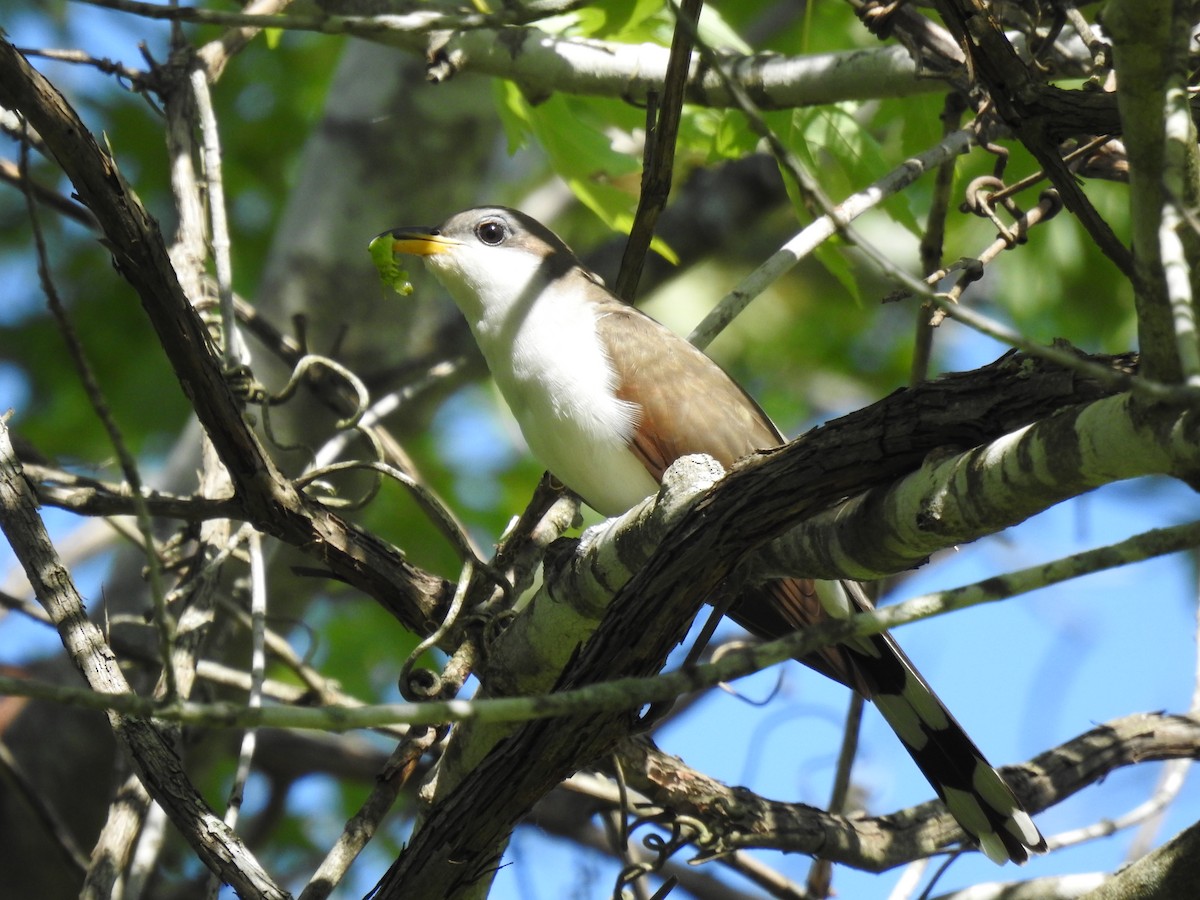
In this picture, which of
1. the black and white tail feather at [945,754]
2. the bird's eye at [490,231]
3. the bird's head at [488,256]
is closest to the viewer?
the black and white tail feather at [945,754]

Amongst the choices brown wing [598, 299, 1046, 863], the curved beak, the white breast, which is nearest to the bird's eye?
the curved beak

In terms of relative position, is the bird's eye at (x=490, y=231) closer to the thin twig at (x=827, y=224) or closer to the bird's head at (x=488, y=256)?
the bird's head at (x=488, y=256)

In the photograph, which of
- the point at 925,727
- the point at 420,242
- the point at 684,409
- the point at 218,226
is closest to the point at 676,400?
the point at 684,409

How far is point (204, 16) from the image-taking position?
101 inches

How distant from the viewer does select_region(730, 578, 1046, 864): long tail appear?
11.8 ft

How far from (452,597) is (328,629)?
4.26 m

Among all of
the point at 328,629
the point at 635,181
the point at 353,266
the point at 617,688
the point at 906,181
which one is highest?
the point at 635,181

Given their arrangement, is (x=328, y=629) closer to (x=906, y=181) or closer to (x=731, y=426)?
(x=731, y=426)

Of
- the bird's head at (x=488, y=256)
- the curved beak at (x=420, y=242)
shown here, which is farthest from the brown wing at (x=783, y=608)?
the curved beak at (x=420, y=242)

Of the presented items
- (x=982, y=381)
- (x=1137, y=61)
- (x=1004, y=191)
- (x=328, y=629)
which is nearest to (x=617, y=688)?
(x=982, y=381)

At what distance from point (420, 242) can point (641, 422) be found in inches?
53.4

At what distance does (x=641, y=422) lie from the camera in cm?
404

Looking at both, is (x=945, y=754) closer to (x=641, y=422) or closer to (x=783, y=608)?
(x=783, y=608)

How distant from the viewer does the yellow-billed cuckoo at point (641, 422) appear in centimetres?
370
